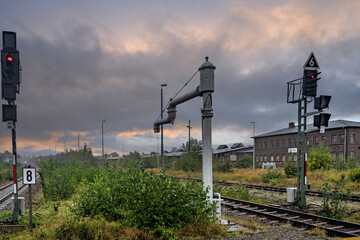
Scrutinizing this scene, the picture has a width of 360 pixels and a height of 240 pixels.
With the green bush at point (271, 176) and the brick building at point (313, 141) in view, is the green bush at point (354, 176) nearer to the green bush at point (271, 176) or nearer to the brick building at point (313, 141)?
the green bush at point (271, 176)

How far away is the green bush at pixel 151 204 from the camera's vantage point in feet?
24.7

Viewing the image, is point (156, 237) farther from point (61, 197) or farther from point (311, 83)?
point (61, 197)

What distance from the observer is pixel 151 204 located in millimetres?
7410

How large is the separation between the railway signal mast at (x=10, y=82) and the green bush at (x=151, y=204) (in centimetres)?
308

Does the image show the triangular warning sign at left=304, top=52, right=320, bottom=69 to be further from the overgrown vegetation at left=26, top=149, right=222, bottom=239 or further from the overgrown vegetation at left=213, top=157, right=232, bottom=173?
the overgrown vegetation at left=213, top=157, right=232, bottom=173

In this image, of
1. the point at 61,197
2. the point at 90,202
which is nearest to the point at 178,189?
the point at 90,202

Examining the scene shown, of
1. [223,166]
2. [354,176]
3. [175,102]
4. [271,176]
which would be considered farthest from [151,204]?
[223,166]

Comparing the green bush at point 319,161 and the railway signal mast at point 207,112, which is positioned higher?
the railway signal mast at point 207,112

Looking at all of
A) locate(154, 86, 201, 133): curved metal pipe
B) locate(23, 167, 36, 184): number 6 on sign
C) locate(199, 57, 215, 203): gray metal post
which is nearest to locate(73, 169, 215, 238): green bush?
locate(199, 57, 215, 203): gray metal post

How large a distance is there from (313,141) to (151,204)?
173 ft

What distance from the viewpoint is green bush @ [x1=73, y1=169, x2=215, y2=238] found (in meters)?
7.53

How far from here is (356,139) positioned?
4709 centimetres

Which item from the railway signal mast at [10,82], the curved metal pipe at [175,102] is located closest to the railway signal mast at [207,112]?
the curved metal pipe at [175,102]

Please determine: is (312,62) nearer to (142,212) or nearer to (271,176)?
(142,212)
